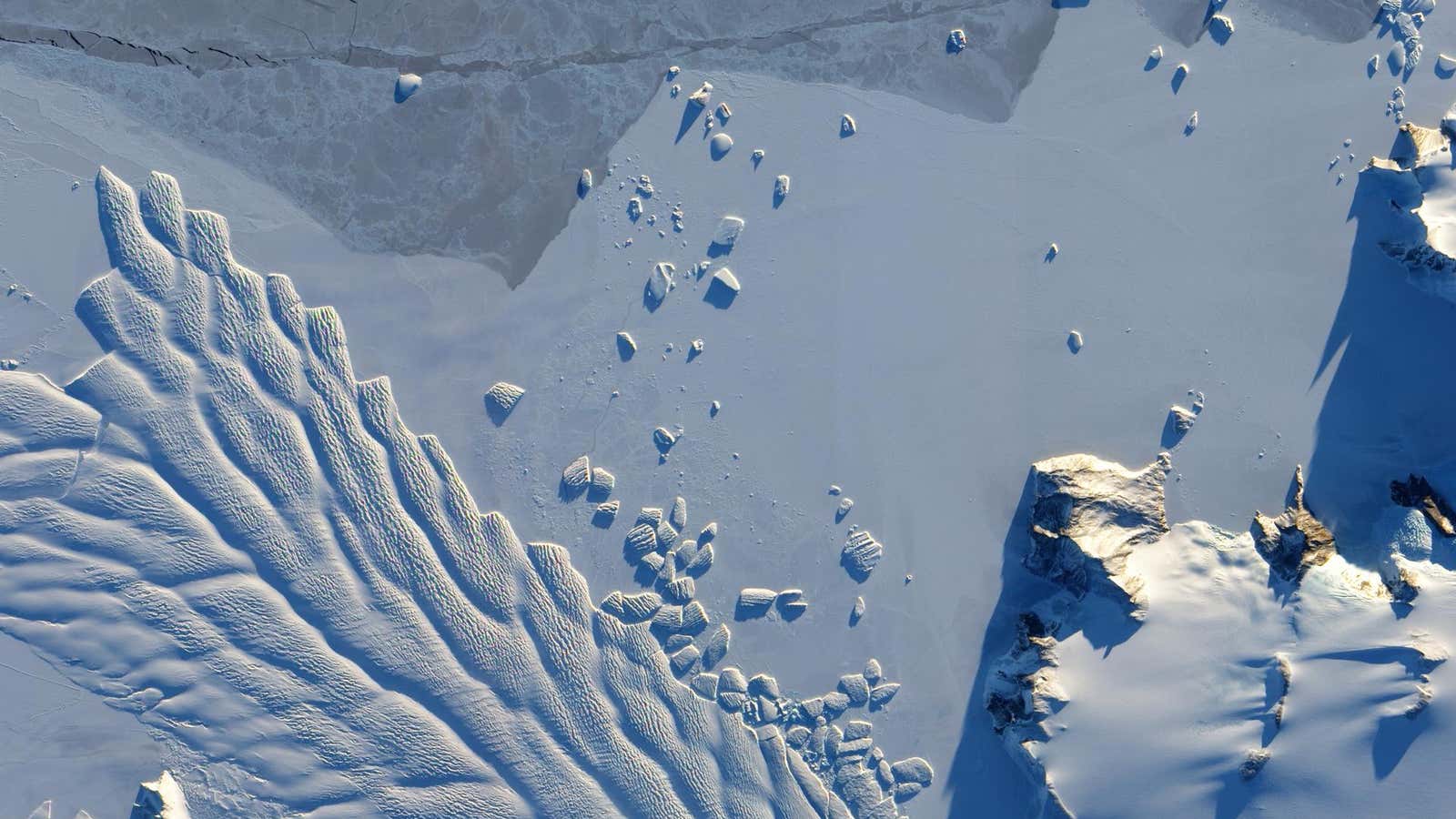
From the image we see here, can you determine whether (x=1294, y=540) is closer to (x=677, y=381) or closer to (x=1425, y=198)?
(x=1425, y=198)

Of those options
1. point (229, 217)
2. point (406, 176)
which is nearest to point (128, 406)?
point (229, 217)

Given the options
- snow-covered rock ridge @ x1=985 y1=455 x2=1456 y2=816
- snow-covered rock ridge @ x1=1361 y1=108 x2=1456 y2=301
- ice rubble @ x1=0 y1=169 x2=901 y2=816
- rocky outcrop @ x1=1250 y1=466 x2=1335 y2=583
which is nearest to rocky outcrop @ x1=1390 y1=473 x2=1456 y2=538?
snow-covered rock ridge @ x1=985 y1=455 x2=1456 y2=816

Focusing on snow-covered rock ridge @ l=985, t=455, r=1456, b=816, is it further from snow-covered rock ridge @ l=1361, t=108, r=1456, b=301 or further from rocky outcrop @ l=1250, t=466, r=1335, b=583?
snow-covered rock ridge @ l=1361, t=108, r=1456, b=301

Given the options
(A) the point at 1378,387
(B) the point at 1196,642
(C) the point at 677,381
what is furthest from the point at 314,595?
(A) the point at 1378,387

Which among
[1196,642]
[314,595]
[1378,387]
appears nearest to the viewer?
[1196,642]

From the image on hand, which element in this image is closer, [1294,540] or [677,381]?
[1294,540]

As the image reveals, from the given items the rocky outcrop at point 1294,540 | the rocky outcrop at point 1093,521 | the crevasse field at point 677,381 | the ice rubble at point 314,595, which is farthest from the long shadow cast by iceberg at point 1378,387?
the ice rubble at point 314,595
